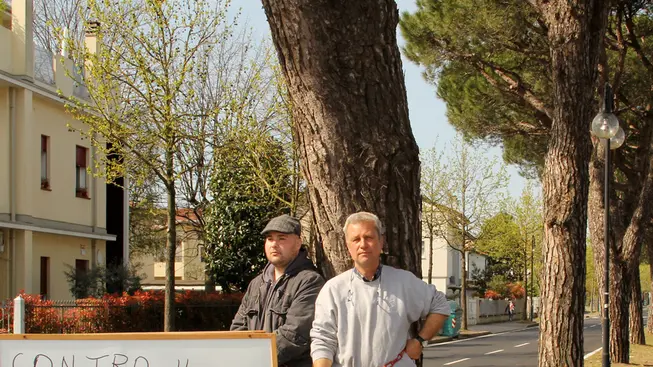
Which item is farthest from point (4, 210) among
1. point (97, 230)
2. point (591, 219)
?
point (591, 219)

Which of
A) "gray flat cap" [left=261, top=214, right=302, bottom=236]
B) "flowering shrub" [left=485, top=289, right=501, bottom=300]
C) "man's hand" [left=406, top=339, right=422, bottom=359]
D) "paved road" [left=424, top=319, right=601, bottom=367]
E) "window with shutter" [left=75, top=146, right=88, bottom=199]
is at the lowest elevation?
"paved road" [left=424, top=319, right=601, bottom=367]

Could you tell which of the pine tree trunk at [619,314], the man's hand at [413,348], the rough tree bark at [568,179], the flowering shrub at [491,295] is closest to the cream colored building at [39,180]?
the pine tree trunk at [619,314]

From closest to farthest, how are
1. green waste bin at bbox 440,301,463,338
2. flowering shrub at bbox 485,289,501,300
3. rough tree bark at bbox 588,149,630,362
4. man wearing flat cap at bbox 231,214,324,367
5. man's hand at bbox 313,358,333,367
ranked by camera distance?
man's hand at bbox 313,358,333,367, man wearing flat cap at bbox 231,214,324,367, rough tree bark at bbox 588,149,630,362, green waste bin at bbox 440,301,463,338, flowering shrub at bbox 485,289,501,300

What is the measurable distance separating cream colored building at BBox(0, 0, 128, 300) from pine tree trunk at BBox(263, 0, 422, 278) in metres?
20.8

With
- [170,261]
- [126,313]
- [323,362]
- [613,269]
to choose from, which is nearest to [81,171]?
[126,313]

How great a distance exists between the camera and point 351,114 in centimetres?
539

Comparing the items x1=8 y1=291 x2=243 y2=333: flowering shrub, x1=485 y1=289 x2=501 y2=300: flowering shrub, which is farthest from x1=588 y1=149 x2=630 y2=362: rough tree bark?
x1=485 y1=289 x2=501 y2=300: flowering shrub

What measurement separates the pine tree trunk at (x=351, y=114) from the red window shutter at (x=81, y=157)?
2534cm

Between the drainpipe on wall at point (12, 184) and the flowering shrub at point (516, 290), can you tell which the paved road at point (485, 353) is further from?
the flowering shrub at point (516, 290)

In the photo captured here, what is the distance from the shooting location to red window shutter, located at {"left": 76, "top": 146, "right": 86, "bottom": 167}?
29.9 m

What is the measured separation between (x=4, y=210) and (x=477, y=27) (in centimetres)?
1305

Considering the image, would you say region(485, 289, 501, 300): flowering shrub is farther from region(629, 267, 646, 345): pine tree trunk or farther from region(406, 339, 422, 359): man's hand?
region(406, 339, 422, 359): man's hand

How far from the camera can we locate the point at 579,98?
12.5m

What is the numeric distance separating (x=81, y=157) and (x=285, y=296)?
25.4 metres
